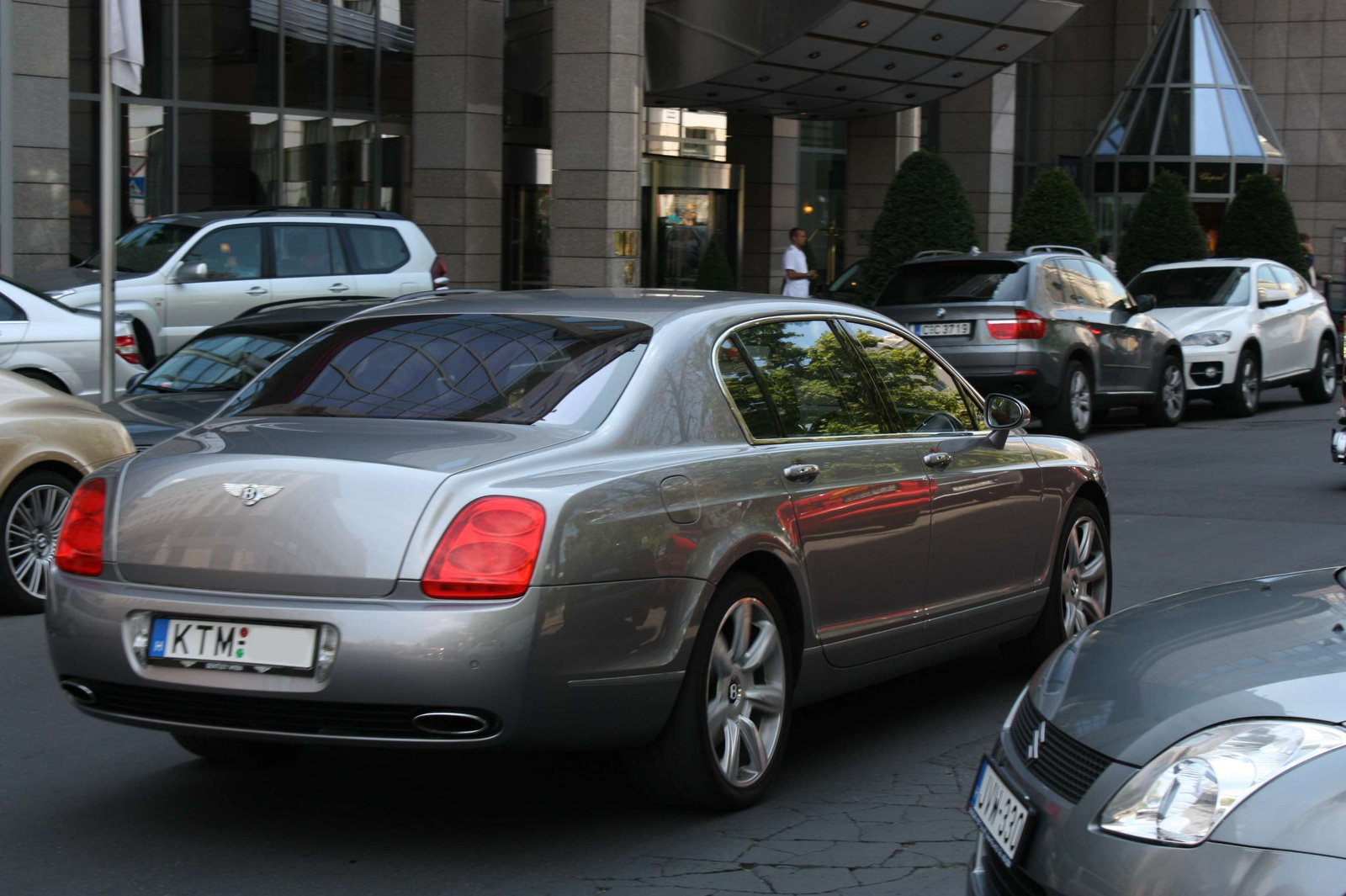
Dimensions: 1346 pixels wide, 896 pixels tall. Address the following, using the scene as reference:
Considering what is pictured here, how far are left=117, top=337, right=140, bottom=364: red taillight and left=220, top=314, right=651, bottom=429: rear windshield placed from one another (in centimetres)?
815

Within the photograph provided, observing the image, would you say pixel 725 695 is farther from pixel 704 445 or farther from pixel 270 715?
pixel 270 715

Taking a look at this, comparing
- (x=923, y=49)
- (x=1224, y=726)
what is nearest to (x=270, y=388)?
(x=1224, y=726)

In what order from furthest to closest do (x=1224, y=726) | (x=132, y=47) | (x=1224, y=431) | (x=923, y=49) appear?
(x=923, y=49) → (x=1224, y=431) → (x=132, y=47) → (x=1224, y=726)

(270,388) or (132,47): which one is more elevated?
(132,47)

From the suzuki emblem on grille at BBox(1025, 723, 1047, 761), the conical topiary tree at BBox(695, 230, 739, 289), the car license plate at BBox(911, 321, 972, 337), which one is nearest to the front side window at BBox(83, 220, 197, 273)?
the car license plate at BBox(911, 321, 972, 337)

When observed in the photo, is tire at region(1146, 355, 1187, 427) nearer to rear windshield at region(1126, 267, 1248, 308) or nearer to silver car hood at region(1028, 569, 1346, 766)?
rear windshield at region(1126, 267, 1248, 308)

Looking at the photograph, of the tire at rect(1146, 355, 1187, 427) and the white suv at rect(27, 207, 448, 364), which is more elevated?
the white suv at rect(27, 207, 448, 364)

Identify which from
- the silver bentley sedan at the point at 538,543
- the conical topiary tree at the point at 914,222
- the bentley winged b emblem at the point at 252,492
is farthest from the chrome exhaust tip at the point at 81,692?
the conical topiary tree at the point at 914,222

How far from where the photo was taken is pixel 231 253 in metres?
16.5

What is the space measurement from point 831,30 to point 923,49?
3207 millimetres

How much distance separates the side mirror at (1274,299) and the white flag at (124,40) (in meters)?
13.6

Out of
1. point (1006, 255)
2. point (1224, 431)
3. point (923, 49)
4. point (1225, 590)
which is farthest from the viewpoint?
point (923, 49)

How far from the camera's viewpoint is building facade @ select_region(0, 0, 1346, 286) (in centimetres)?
2133

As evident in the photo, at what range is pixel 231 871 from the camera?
441cm
